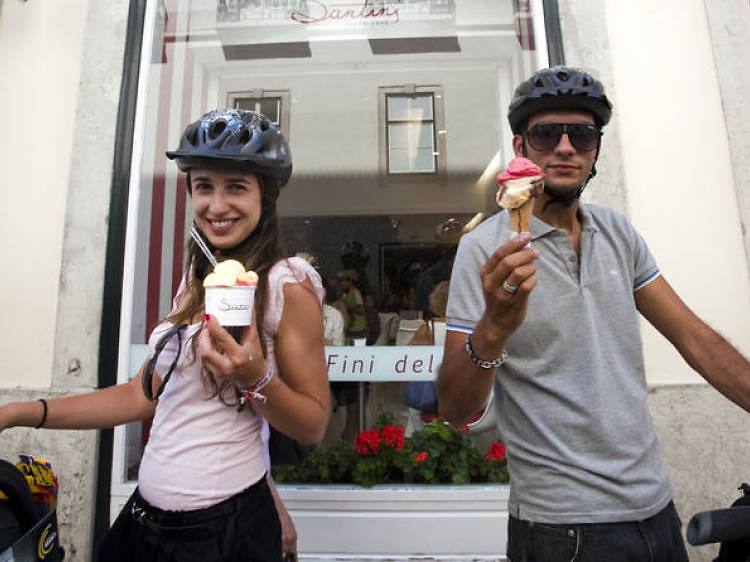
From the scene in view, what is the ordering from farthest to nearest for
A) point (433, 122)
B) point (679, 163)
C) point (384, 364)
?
point (433, 122) → point (384, 364) → point (679, 163)

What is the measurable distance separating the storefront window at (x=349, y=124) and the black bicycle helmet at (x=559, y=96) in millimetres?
1788

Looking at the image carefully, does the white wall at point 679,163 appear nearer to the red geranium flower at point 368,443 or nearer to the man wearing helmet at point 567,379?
the red geranium flower at point 368,443

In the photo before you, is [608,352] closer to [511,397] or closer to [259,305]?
[511,397]

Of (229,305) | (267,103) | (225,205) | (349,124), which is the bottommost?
(229,305)

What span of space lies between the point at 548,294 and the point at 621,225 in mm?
437

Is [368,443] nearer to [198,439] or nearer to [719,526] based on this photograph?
[198,439]

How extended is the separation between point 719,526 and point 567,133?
3.81 ft

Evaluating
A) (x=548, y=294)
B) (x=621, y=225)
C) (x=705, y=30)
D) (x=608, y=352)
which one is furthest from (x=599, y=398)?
(x=705, y=30)

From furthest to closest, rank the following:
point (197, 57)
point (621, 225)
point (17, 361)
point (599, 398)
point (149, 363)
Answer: point (197, 57)
point (17, 361)
point (621, 225)
point (149, 363)
point (599, 398)

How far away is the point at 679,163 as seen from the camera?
3.49m

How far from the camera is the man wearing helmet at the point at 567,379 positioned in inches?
50.9

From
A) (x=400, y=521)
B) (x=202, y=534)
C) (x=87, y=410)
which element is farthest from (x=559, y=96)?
(x=400, y=521)

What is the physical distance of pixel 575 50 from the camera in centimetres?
364

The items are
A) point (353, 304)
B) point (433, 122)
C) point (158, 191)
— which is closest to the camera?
point (158, 191)
